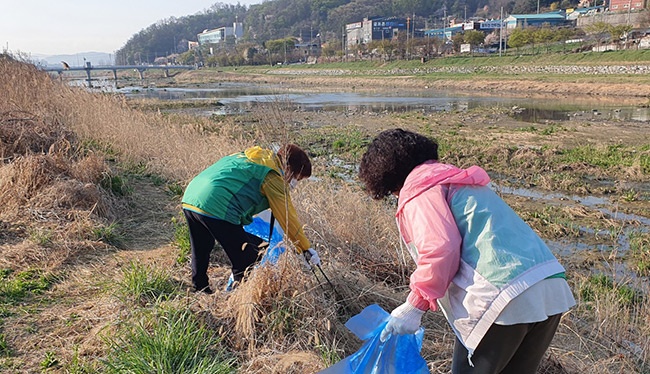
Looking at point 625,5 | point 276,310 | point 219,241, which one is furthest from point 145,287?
point 625,5

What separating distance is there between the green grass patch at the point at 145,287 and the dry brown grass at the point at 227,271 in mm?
105

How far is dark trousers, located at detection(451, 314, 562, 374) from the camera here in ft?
5.73

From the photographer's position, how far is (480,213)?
5.53 feet

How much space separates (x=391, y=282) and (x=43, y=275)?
2788mm

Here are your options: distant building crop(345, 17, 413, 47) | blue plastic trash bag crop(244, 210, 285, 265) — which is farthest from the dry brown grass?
distant building crop(345, 17, 413, 47)

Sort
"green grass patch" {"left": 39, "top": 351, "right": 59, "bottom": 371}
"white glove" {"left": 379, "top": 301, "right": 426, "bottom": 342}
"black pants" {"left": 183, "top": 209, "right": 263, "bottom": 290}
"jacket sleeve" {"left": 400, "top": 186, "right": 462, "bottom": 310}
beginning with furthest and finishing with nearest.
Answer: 1. "black pants" {"left": 183, "top": 209, "right": 263, "bottom": 290}
2. "green grass patch" {"left": 39, "top": 351, "right": 59, "bottom": 371}
3. "white glove" {"left": 379, "top": 301, "right": 426, "bottom": 342}
4. "jacket sleeve" {"left": 400, "top": 186, "right": 462, "bottom": 310}

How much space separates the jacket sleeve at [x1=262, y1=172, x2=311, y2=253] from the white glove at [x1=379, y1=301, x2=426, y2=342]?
1.12 metres

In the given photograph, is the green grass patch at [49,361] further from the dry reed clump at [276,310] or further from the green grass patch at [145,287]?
the dry reed clump at [276,310]

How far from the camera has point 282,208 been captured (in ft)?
9.70

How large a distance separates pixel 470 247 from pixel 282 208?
4.90ft

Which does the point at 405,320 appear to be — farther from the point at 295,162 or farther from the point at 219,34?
the point at 219,34

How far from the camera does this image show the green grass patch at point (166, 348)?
7.61ft

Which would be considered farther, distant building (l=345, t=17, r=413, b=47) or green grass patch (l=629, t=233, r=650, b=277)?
distant building (l=345, t=17, r=413, b=47)

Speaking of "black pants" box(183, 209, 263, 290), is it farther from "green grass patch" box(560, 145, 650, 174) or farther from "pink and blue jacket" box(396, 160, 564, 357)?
"green grass patch" box(560, 145, 650, 174)
